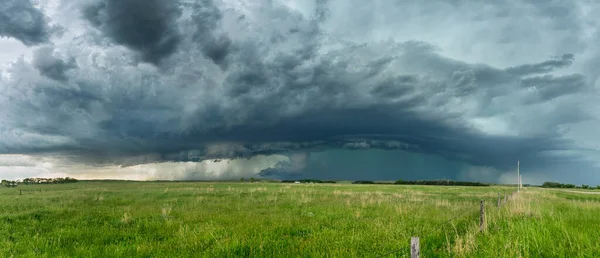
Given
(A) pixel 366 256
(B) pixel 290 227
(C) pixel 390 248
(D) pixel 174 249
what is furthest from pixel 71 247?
(C) pixel 390 248

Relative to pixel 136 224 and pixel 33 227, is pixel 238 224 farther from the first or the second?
pixel 33 227

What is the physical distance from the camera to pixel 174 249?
1197 centimetres

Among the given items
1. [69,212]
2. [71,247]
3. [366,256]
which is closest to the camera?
[366,256]

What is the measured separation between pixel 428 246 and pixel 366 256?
2.72m

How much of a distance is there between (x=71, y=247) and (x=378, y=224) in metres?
12.0

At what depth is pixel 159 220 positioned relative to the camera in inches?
722

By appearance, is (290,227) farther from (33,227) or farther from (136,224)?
(33,227)

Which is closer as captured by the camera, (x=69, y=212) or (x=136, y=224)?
(x=136, y=224)

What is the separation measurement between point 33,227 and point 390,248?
15.7 metres

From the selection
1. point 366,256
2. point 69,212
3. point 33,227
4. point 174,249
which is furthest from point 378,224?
point 69,212

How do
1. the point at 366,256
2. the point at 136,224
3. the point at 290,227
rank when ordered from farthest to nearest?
the point at 136,224 < the point at 290,227 < the point at 366,256

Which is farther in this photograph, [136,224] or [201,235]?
[136,224]

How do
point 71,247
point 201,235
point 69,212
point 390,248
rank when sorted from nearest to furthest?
point 390,248, point 71,247, point 201,235, point 69,212

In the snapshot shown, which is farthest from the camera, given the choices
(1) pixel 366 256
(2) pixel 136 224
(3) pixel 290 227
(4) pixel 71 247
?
(2) pixel 136 224
